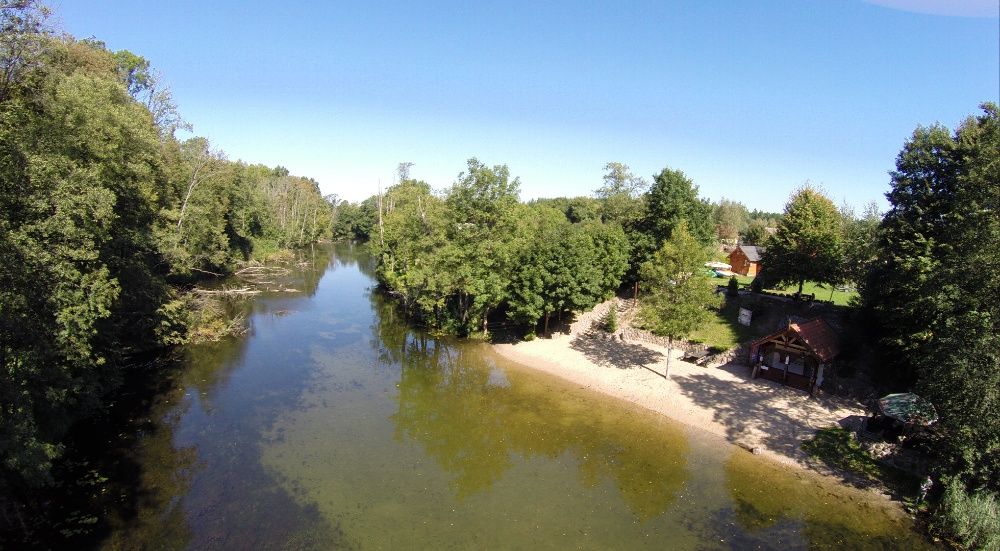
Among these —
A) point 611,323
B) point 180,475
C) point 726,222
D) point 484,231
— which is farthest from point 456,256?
point 726,222

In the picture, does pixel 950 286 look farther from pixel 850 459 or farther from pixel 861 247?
pixel 861 247

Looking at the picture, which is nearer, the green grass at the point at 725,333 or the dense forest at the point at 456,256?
the dense forest at the point at 456,256

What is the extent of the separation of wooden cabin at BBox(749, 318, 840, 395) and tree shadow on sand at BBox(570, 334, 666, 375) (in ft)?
19.8

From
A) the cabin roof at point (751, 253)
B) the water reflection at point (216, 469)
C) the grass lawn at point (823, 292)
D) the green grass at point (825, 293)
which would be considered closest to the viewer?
the water reflection at point (216, 469)

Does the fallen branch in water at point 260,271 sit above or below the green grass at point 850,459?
above

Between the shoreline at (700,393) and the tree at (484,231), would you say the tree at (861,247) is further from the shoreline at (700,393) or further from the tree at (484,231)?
the tree at (484,231)

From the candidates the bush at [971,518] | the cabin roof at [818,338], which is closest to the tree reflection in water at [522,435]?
the bush at [971,518]

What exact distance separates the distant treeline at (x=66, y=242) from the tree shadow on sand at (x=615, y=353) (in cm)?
2632

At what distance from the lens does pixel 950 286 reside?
18.2 meters

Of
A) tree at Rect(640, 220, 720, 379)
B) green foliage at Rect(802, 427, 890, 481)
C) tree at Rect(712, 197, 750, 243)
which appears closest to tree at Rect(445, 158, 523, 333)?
tree at Rect(640, 220, 720, 379)

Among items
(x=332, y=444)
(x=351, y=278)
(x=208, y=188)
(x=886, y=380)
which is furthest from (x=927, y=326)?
(x=351, y=278)

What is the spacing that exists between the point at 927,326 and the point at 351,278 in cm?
6053

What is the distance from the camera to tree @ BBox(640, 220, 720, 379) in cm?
2762

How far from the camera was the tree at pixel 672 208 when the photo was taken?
4200cm
